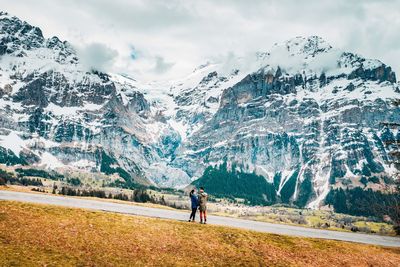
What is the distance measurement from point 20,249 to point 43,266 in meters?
3.94

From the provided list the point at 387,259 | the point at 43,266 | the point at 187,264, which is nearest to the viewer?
the point at 43,266

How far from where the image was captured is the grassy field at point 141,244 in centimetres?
4162

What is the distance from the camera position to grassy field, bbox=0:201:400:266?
1639 inches

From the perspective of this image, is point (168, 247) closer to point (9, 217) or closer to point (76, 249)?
point (76, 249)

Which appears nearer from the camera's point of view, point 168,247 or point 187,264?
point 187,264

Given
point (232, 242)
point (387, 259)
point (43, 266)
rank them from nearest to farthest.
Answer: point (43, 266), point (232, 242), point (387, 259)

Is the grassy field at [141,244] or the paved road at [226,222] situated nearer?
the grassy field at [141,244]

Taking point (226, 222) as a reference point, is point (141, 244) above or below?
below

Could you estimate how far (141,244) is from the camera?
47.2 meters

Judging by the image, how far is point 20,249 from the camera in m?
40.4

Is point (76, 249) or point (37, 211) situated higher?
point (37, 211)

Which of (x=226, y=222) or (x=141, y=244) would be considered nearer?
(x=141, y=244)

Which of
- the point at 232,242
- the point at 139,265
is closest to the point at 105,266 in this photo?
the point at 139,265

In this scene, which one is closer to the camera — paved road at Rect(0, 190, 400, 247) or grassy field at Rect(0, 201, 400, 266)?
grassy field at Rect(0, 201, 400, 266)
